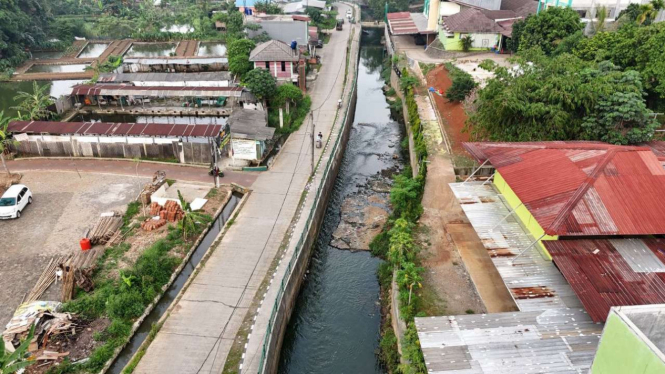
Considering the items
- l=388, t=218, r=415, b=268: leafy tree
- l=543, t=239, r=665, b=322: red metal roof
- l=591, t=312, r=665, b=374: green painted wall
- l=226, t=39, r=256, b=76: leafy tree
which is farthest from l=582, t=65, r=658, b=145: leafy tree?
l=226, t=39, r=256, b=76: leafy tree

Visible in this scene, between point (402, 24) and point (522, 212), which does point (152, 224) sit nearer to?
point (522, 212)

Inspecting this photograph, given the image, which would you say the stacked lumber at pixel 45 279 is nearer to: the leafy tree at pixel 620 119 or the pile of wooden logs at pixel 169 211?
the pile of wooden logs at pixel 169 211

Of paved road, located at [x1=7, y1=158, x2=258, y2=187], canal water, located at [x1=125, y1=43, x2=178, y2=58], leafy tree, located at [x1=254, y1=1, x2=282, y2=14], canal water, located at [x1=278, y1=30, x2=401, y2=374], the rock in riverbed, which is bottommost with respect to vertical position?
canal water, located at [x1=278, y1=30, x2=401, y2=374]

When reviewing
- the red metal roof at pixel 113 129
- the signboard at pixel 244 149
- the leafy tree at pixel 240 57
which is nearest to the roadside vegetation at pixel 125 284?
the signboard at pixel 244 149

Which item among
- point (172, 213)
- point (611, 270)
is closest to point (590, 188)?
point (611, 270)

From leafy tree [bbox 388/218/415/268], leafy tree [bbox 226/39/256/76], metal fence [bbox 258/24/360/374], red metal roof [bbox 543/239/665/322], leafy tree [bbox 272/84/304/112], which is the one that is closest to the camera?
red metal roof [bbox 543/239/665/322]

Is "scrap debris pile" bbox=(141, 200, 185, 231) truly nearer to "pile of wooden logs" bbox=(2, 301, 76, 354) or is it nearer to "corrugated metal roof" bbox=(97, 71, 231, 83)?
"pile of wooden logs" bbox=(2, 301, 76, 354)
